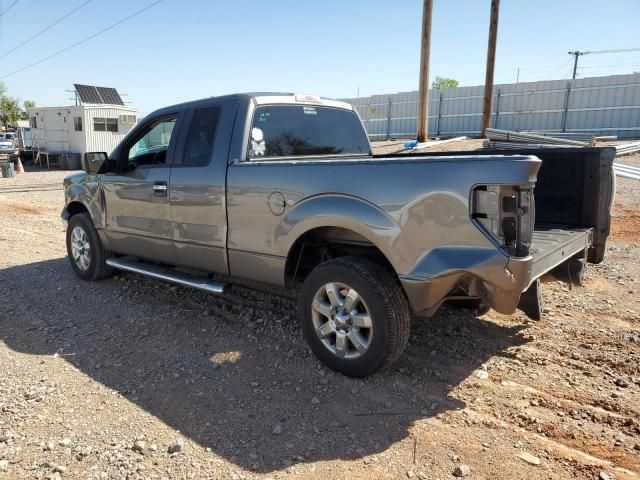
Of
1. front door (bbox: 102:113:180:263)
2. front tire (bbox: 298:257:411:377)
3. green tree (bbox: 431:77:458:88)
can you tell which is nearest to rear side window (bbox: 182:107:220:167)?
front door (bbox: 102:113:180:263)

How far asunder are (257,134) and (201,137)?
1.85 ft

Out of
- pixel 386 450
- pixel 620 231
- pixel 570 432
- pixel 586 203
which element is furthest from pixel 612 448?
pixel 620 231

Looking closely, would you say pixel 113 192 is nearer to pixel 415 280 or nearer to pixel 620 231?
pixel 415 280

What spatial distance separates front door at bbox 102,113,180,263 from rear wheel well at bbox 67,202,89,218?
2.68ft

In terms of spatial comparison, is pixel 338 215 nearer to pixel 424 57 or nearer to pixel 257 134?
pixel 257 134

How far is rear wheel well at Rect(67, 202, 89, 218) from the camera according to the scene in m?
6.17

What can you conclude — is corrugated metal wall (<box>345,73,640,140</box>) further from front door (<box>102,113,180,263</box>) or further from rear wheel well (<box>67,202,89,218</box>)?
front door (<box>102,113,180,263</box>)

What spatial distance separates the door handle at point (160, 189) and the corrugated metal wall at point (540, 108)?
22.2 metres

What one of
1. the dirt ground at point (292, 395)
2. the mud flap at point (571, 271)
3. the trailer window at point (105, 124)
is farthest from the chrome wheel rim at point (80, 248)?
the trailer window at point (105, 124)

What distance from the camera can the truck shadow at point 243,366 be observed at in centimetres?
A: 298

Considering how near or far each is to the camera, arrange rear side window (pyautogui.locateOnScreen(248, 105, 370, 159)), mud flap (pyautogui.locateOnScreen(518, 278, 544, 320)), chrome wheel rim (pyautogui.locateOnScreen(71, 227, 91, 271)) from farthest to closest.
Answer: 1. chrome wheel rim (pyautogui.locateOnScreen(71, 227, 91, 271))
2. rear side window (pyautogui.locateOnScreen(248, 105, 370, 159))
3. mud flap (pyautogui.locateOnScreen(518, 278, 544, 320))

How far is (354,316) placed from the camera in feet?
11.4

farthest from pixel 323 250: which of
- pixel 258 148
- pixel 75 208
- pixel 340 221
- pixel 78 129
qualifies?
pixel 78 129

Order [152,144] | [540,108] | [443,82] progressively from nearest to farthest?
[152,144]
[540,108]
[443,82]
